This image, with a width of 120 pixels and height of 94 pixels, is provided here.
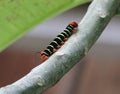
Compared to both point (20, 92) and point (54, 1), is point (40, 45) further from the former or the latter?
point (20, 92)

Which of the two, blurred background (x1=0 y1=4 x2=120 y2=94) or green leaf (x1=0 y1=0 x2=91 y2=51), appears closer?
green leaf (x1=0 y1=0 x2=91 y2=51)

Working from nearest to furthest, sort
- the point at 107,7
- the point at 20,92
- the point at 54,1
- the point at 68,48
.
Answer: the point at 20,92 → the point at 68,48 → the point at 107,7 → the point at 54,1

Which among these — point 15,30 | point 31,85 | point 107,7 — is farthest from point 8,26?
point 31,85

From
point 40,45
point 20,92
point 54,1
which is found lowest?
point 20,92

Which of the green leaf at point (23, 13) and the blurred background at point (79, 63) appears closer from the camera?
the green leaf at point (23, 13)

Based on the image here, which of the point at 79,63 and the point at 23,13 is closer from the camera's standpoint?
the point at 23,13
